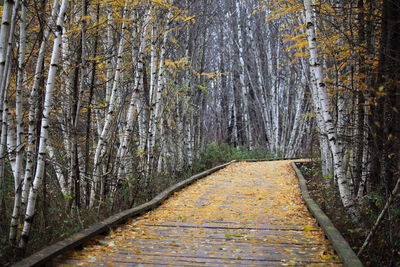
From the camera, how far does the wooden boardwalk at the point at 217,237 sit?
471 cm

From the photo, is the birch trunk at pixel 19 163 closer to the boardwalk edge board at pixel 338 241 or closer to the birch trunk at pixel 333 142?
the boardwalk edge board at pixel 338 241

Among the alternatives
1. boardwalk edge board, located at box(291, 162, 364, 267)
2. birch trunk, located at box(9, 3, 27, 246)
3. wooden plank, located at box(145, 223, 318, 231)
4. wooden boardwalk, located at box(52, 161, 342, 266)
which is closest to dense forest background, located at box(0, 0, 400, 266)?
birch trunk, located at box(9, 3, 27, 246)

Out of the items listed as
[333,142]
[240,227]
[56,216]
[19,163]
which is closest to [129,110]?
[56,216]

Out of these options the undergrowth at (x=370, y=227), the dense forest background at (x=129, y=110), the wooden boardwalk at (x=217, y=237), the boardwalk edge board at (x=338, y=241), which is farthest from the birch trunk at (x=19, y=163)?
the undergrowth at (x=370, y=227)

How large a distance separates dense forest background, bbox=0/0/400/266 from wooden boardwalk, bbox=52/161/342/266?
0.63 m

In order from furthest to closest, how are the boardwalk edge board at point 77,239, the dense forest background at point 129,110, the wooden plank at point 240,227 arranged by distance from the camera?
1. the wooden plank at point 240,227
2. the dense forest background at point 129,110
3. the boardwalk edge board at point 77,239

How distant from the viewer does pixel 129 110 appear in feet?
29.8

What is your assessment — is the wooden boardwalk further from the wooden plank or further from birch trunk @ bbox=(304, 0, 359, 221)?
birch trunk @ bbox=(304, 0, 359, 221)

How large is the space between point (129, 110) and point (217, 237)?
4172mm

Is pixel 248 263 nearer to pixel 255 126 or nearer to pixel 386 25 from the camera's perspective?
pixel 386 25

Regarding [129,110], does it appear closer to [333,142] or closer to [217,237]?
[217,237]

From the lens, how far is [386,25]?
21.2 ft

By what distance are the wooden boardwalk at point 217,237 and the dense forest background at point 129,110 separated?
2.08 ft

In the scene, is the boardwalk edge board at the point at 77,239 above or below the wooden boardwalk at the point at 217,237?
above
